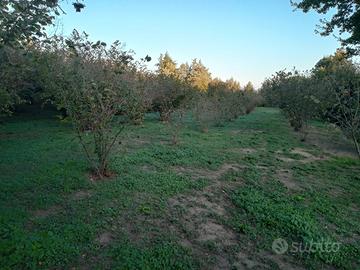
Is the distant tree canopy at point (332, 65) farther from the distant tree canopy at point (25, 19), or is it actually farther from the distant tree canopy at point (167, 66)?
the distant tree canopy at point (25, 19)

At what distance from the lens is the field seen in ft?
12.2

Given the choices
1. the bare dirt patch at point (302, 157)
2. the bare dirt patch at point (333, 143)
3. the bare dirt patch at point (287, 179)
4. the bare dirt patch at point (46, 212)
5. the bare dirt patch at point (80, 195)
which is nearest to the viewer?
the bare dirt patch at point (46, 212)

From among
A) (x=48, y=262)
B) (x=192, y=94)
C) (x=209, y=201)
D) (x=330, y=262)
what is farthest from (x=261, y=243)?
(x=192, y=94)

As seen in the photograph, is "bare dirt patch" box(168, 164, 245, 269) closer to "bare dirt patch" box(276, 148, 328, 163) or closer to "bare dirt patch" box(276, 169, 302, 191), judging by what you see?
"bare dirt patch" box(276, 169, 302, 191)

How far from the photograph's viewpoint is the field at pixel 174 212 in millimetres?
3705

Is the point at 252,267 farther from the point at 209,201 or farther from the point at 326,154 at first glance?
the point at 326,154

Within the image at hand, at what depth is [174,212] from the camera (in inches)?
195

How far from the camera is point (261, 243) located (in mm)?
4133

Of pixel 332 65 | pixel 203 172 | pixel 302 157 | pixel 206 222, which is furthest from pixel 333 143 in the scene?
pixel 332 65

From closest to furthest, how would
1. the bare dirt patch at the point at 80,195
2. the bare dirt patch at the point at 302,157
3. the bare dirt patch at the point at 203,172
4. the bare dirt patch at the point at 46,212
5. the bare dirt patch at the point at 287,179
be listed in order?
the bare dirt patch at the point at 46,212 → the bare dirt patch at the point at 80,195 → the bare dirt patch at the point at 287,179 → the bare dirt patch at the point at 203,172 → the bare dirt patch at the point at 302,157

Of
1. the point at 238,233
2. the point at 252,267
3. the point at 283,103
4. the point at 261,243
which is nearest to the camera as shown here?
the point at 252,267

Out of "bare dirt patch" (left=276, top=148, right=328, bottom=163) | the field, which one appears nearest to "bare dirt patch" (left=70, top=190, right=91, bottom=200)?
the field

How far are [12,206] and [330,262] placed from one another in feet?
14.5

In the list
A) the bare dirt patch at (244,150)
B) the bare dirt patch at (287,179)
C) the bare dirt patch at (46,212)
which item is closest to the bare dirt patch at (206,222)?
the bare dirt patch at (287,179)
